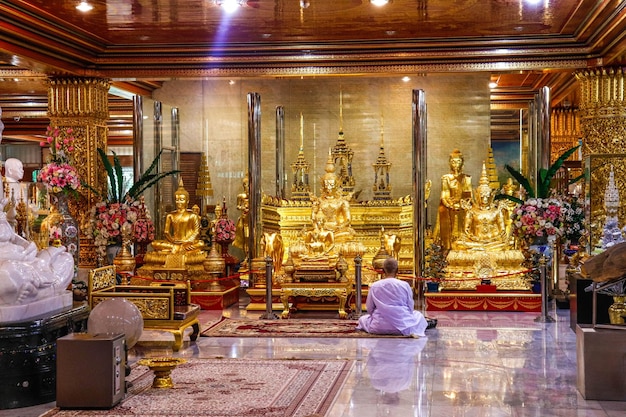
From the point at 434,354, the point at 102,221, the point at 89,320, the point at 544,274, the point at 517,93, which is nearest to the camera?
the point at 89,320

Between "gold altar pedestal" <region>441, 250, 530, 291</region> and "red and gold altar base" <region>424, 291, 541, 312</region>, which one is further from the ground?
"gold altar pedestal" <region>441, 250, 530, 291</region>

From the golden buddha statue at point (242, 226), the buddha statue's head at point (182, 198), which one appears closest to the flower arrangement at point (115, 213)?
the buddha statue's head at point (182, 198)

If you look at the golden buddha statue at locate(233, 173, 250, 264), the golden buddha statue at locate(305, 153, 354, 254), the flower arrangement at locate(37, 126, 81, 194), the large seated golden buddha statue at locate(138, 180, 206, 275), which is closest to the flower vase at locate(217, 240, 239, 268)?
the large seated golden buddha statue at locate(138, 180, 206, 275)

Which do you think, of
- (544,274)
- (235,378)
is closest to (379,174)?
(544,274)

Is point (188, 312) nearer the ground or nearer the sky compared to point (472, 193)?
nearer the ground

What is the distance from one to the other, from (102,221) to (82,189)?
1.76 ft

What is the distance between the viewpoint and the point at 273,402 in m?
6.54

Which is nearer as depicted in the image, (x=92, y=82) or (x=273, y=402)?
(x=273, y=402)

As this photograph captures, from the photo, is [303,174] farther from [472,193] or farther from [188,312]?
[188,312]

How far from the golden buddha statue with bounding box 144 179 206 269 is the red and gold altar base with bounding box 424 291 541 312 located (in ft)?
10.5

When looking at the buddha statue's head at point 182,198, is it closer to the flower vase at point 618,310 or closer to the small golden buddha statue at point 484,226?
the small golden buddha statue at point 484,226

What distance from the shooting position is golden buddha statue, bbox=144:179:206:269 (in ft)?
41.5

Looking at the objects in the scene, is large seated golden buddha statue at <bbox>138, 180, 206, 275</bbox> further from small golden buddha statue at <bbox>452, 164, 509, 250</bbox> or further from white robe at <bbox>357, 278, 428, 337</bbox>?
white robe at <bbox>357, 278, 428, 337</bbox>

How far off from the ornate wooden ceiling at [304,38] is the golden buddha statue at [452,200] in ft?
6.48
